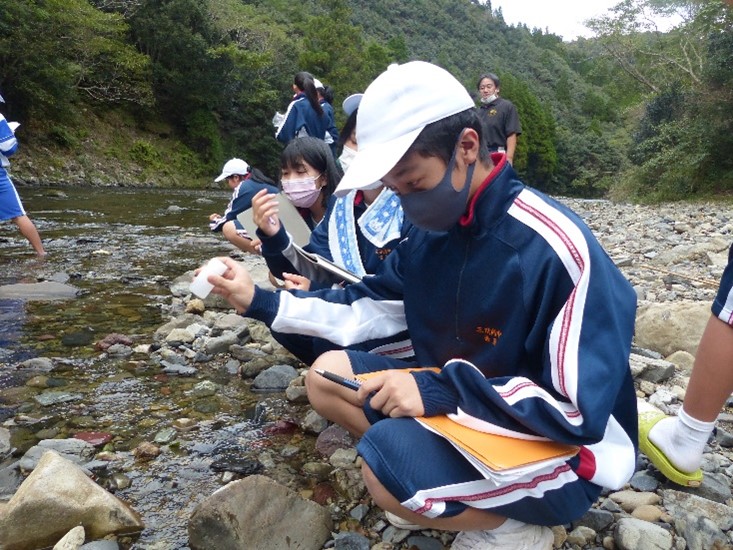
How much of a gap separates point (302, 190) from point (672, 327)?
229 cm

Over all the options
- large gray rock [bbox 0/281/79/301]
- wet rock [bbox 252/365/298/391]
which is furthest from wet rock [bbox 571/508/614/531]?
large gray rock [bbox 0/281/79/301]

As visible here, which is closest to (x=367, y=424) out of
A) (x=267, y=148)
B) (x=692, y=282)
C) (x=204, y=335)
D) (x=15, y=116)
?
(x=204, y=335)

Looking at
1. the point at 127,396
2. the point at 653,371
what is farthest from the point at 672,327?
the point at 127,396

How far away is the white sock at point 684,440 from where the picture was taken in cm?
200

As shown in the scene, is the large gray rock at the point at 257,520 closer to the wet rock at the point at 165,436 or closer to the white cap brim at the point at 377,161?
the wet rock at the point at 165,436

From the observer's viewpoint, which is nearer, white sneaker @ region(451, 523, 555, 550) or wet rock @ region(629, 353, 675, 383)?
white sneaker @ region(451, 523, 555, 550)

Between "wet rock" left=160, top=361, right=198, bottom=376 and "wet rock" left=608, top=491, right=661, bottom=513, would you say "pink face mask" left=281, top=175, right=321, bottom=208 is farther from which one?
"wet rock" left=608, top=491, right=661, bottom=513

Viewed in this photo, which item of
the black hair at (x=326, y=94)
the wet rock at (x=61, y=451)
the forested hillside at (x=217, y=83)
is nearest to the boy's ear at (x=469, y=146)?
the wet rock at (x=61, y=451)

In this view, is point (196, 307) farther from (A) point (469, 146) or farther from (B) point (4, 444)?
(A) point (469, 146)

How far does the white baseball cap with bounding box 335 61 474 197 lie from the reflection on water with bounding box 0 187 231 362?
3017 mm

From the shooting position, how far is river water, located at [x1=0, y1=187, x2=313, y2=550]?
2271 millimetres

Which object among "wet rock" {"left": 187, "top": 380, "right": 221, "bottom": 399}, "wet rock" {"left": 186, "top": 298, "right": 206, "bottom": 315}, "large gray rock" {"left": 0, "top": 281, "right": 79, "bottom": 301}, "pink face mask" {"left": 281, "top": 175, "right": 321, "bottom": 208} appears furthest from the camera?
"large gray rock" {"left": 0, "top": 281, "right": 79, "bottom": 301}

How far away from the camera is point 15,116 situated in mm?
21516

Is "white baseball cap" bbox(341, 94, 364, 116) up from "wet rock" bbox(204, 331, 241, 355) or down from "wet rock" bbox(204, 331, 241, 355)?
up
